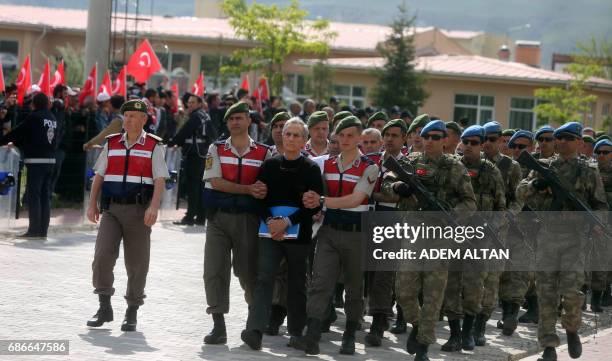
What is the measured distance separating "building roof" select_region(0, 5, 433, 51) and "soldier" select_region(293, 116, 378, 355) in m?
48.8

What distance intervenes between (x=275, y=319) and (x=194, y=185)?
29.6 feet

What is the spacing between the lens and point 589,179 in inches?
434

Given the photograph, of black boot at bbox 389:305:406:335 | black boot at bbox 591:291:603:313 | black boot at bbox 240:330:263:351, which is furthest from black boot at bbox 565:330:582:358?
black boot at bbox 591:291:603:313

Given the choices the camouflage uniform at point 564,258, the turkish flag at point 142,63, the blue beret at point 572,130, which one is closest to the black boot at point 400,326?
the camouflage uniform at point 564,258

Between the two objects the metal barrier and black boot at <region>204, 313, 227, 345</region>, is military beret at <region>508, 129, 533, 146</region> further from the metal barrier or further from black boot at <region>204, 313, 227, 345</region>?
the metal barrier

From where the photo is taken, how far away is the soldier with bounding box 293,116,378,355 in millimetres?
10500

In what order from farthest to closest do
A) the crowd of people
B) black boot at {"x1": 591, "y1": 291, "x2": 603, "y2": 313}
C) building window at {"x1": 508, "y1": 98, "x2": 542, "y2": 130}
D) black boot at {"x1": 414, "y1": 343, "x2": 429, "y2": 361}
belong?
1. building window at {"x1": 508, "y1": 98, "x2": 542, "y2": 130}
2. black boot at {"x1": 591, "y1": 291, "x2": 603, "y2": 313}
3. the crowd of people
4. black boot at {"x1": 414, "y1": 343, "x2": 429, "y2": 361}

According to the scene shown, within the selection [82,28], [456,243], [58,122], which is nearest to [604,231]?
[456,243]

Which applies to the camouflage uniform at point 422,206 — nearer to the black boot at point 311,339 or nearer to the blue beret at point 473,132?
the black boot at point 311,339

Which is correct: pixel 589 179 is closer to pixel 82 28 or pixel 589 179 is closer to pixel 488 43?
pixel 82 28

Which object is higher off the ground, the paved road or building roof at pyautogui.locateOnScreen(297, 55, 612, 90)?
building roof at pyautogui.locateOnScreen(297, 55, 612, 90)

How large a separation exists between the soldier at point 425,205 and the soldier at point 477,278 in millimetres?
745

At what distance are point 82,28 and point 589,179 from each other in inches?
2126

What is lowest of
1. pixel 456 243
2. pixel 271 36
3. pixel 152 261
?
pixel 152 261
